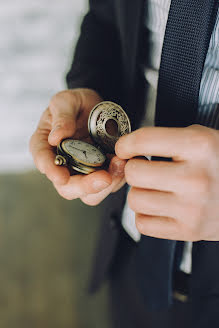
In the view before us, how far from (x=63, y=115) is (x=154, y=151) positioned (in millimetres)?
314

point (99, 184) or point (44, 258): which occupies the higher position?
point (99, 184)

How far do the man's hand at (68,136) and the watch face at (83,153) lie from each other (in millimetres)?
25

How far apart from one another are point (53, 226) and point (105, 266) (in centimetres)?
106

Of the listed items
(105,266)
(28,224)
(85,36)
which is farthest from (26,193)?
(85,36)

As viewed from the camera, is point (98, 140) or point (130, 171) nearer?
point (130, 171)

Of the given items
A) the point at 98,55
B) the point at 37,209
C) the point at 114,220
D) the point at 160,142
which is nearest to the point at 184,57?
the point at 160,142

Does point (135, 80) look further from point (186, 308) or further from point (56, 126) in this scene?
point (186, 308)

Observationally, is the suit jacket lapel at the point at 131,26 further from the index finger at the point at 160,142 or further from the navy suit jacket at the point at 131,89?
the index finger at the point at 160,142

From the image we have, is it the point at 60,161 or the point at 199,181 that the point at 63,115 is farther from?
the point at 199,181

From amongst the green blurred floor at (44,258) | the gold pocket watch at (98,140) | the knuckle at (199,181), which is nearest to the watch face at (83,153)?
the gold pocket watch at (98,140)

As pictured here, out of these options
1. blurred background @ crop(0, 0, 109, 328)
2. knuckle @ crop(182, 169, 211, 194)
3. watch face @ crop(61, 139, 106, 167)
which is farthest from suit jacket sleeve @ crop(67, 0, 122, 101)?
blurred background @ crop(0, 0, 109, 328)

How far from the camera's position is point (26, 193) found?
2.41m

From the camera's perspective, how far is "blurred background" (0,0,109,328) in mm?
1817

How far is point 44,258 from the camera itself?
202cm
